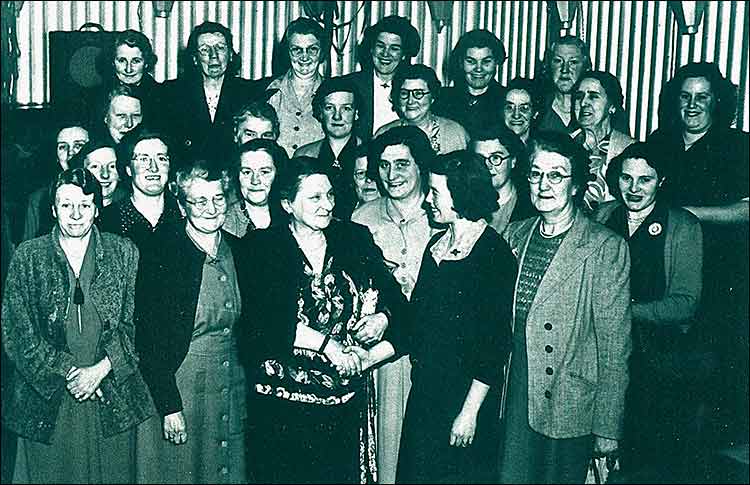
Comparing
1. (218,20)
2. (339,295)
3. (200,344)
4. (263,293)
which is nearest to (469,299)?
(339,295)

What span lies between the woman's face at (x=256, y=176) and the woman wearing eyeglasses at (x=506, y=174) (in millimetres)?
650

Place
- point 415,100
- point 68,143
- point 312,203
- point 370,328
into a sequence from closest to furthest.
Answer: point 312,203 < point 370,328 < point 68,143 < point 415,100

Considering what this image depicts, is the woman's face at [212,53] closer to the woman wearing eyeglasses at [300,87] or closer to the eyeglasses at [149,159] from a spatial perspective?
the woman wearing eyeglasses at [300,87]

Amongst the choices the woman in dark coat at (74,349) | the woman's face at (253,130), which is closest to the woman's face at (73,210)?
the woman in dark coat at (74,349)

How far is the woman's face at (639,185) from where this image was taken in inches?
121

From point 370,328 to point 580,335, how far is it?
0.63m

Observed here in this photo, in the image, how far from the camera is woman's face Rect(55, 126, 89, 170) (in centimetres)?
316

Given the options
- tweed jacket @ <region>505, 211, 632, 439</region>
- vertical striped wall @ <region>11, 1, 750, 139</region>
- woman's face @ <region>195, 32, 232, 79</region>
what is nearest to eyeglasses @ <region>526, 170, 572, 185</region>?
tweed jacket @ <region>505, 211, 632, 439</region>

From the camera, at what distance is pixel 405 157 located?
3.09 meters

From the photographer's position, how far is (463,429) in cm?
303

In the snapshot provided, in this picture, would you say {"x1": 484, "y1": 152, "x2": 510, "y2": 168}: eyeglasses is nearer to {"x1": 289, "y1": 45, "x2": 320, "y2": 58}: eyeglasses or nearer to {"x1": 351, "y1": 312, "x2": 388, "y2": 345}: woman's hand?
{"x1": 351, "y1": 312, "x2": 388, "y2": 345}: woman's hand

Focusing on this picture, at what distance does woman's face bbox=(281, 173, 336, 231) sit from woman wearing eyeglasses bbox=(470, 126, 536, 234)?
517mm

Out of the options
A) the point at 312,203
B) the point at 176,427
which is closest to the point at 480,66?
the point at 312,203

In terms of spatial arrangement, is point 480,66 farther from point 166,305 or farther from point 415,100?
point 166,305
